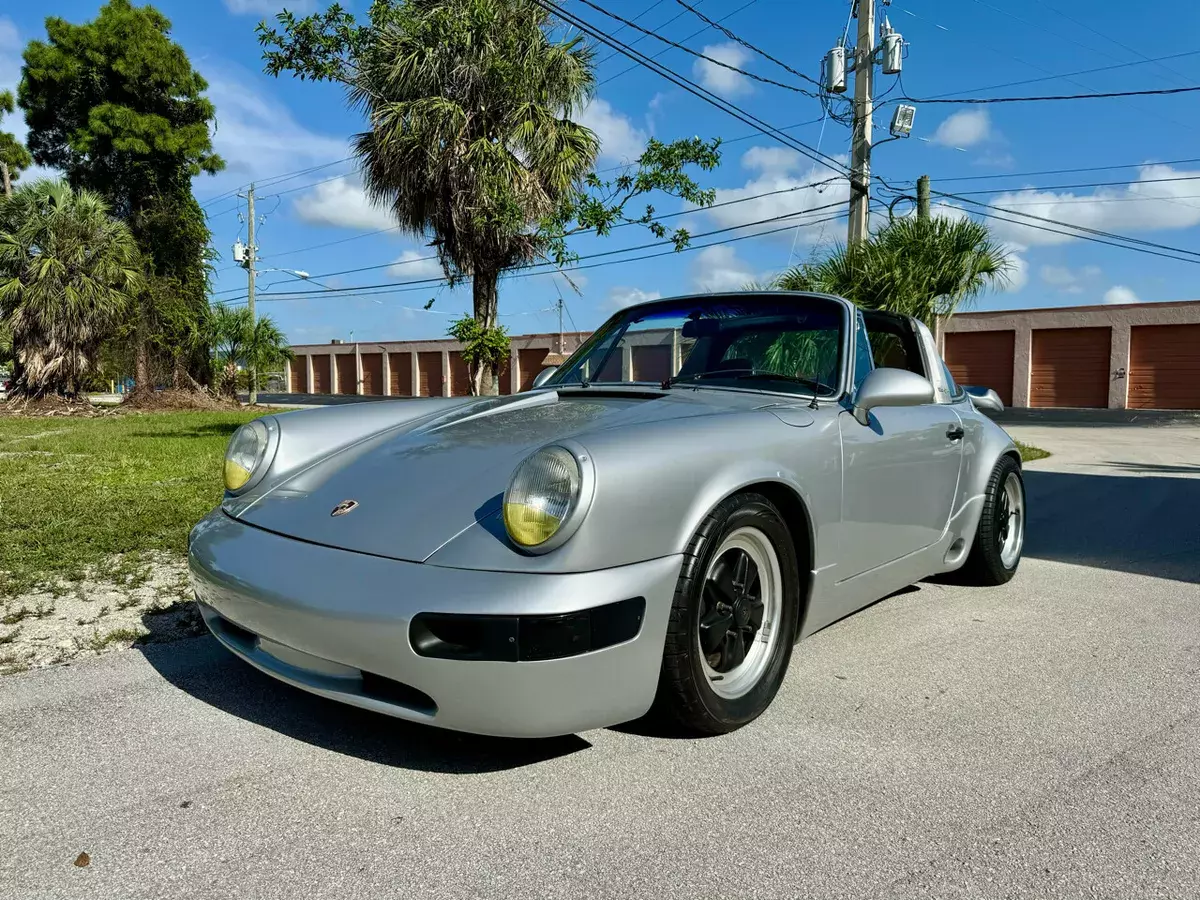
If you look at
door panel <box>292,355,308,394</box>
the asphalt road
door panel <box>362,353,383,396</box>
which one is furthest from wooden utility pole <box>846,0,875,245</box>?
door panel <box>292,355,308,394</box>

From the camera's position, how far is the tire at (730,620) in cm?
220

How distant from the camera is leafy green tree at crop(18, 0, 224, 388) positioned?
1988 cm

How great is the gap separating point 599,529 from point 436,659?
48 cm

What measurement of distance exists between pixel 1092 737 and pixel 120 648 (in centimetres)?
323

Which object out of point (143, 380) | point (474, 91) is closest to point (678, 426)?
point (474, 91)

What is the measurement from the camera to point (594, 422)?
2680mm

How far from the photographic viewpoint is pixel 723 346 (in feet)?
11.4

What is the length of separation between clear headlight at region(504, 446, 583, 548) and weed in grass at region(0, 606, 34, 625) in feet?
8.24

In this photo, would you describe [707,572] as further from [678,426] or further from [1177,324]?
[1177,324]

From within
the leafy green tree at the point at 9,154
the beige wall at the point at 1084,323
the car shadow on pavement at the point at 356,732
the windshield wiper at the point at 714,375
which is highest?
the leafy green tree at the point at 9,154

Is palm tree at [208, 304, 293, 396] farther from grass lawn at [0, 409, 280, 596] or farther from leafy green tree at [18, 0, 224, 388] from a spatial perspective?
grass lawn at [0, 409, 280, 596]

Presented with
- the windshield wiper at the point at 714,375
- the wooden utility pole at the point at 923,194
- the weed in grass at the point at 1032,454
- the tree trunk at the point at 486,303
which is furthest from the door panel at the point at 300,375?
the windshield wiper at the point at 714,375

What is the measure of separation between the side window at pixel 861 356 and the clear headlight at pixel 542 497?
146cm

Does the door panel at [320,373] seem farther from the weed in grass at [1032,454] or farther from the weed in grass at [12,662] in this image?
the weed in grass at [12,662]
